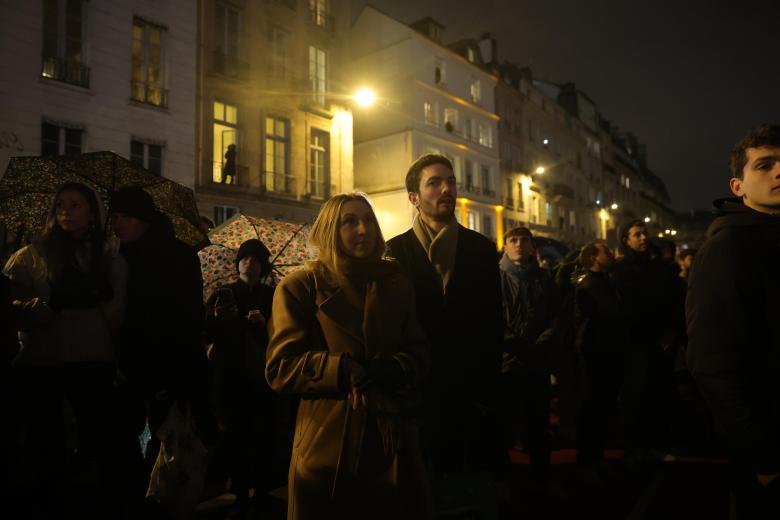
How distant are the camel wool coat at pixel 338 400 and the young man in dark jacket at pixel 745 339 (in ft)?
3.85

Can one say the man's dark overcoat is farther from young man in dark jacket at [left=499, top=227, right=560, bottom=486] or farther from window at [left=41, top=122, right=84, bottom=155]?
window at [left=41, top=122, right=84, bottom=155]

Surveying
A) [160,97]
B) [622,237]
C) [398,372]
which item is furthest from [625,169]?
[398,372]

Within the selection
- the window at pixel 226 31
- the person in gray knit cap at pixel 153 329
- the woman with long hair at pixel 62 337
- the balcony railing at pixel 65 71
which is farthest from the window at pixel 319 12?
the woman with long hair at pixel 62 337

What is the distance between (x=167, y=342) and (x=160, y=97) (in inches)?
645

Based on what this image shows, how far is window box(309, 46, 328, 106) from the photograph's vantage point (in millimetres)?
23750

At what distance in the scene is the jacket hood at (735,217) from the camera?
6.70 feet

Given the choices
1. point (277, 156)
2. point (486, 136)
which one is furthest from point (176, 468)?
point (486, 136)

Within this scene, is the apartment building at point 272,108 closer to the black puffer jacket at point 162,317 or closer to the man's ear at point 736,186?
the black puffer jacket at point 162,317

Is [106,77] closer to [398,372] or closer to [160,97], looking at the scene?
[160,97]

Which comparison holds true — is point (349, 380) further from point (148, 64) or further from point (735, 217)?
point (148, 64)

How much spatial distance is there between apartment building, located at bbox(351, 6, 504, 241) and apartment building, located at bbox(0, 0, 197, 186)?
14.2m

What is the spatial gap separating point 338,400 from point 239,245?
350 cm

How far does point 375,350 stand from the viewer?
Answer: 2217 millimetres

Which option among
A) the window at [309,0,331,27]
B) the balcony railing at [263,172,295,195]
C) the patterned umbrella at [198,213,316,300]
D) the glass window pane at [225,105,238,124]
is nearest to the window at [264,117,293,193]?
the balcony railing at [263,172,295,195]
